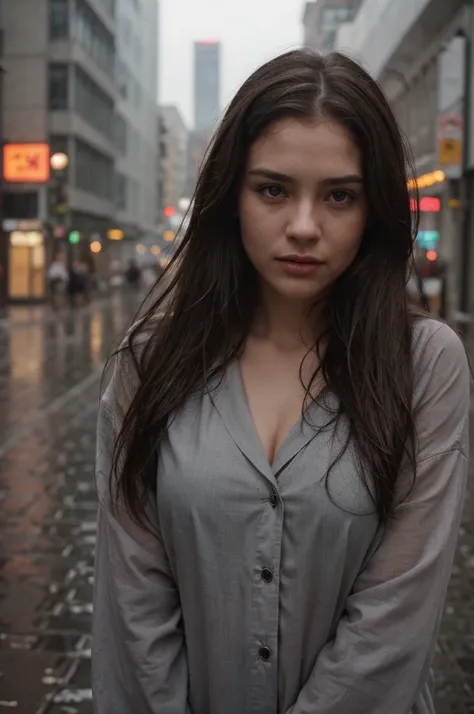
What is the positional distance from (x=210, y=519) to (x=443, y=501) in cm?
38

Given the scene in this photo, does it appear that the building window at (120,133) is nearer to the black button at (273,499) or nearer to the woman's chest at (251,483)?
the woman's chest at (251,483)

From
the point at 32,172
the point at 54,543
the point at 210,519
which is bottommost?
the point at 54,543

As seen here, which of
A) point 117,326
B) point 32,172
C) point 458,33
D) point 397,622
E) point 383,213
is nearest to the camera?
point 397,622

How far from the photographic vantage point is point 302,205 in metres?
1.81

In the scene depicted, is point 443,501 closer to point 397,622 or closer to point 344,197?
point 397,622

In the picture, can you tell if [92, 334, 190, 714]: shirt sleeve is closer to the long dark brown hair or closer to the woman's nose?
the long dark brown hair

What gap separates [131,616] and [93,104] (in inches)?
2328

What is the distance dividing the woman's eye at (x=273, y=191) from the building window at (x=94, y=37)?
5155cm

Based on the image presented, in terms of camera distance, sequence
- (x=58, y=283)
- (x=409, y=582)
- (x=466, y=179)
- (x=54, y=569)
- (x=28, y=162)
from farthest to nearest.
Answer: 1. (x=28, y=162)
2. (x=58, y=283)
3. (x=466, y=179)
4. (x=54, y=569)
5. (x=409, y=582)

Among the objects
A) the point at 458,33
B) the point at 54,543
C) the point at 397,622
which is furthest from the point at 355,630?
the point at 458,33

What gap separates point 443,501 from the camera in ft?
5.83

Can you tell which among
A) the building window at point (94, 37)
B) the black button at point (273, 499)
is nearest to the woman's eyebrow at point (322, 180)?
the black button at point (273, 499)

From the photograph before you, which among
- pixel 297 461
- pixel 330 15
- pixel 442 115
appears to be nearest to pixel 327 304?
pixel 297 461

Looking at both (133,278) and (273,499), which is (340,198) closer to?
(273,499)
